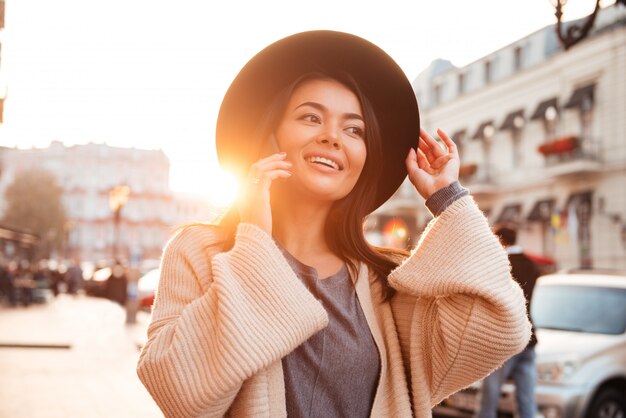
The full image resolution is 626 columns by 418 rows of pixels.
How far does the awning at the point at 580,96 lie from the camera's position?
1153 inches

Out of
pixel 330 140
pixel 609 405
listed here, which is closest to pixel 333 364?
pixel 330 140

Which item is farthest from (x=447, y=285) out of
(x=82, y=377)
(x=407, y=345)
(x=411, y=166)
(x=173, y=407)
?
(x=82, y=377)

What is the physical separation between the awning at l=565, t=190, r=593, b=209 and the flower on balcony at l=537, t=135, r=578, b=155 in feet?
5.85

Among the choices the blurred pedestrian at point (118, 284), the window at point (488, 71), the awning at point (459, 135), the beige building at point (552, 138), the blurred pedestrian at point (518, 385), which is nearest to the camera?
the blurred pedestrian at point (518, 385)

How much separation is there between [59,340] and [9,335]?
1.71 m

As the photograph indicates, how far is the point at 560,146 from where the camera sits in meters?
30.2

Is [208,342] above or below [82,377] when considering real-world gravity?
above

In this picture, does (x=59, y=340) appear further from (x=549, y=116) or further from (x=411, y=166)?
(x=549, y=116)

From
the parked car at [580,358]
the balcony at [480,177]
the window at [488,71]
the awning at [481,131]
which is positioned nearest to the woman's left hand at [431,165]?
the parked car at [580,358]

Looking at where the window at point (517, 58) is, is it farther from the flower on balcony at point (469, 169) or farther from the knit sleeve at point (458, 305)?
the knit sleeve at point (458, 305)

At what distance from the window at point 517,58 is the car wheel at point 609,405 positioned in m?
29.4

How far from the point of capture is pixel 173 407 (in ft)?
5.97

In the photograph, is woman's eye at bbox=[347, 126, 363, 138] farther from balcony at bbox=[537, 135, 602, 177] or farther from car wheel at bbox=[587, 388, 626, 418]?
balcony at bbox=[537, 135, 602, 177]

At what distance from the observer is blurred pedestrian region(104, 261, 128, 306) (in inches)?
1099
